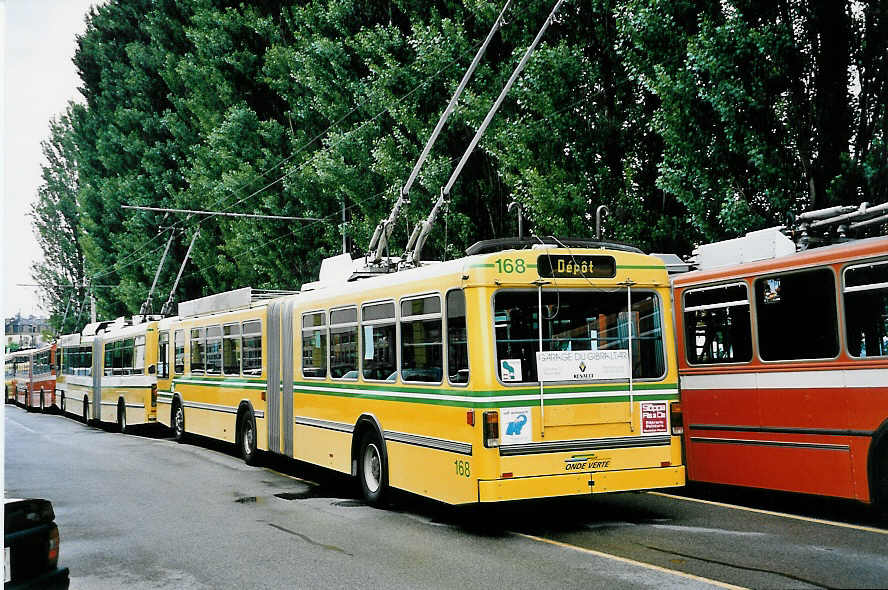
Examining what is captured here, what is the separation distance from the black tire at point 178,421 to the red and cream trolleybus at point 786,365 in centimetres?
1322

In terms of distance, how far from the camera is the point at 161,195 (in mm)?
43750

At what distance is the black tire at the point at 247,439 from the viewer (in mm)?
17109

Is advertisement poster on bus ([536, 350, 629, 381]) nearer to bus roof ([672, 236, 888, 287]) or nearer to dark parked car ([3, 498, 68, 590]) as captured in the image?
bus roof ([672, 236, 888, 287])

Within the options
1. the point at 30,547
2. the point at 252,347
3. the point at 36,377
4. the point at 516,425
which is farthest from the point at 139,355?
the point at 30,547

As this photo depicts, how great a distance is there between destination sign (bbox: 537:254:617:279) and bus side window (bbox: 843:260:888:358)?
2.24 metres

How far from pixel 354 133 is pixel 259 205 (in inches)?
342

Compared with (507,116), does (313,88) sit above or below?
above

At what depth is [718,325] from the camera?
11.5m

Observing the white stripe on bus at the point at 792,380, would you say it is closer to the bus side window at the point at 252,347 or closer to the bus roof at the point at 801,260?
the bus roof at the point at 801,260

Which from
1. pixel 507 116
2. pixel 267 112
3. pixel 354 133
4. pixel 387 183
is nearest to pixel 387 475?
pixel 507 116

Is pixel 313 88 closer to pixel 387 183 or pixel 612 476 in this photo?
pixel 387 183

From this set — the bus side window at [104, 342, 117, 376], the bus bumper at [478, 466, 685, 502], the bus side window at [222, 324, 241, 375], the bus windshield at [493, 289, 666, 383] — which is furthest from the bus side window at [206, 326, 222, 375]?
the bus bumper at [478, 466, 685, 502]

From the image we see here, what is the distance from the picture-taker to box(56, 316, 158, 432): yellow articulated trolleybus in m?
24.7

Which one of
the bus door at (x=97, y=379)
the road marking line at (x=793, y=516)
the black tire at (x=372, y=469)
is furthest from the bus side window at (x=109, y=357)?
the road marking line at (x=793, y=516)
